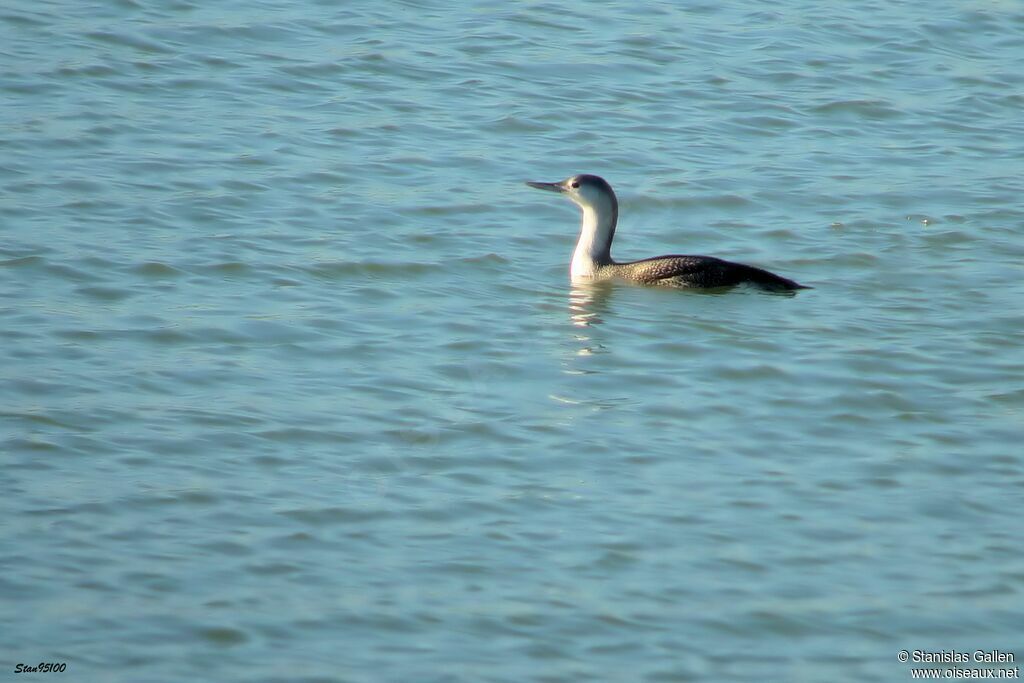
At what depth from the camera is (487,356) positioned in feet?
29.9

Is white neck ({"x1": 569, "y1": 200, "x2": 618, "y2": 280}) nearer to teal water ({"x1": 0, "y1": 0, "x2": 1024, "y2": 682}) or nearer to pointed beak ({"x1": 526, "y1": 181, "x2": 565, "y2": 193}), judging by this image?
pointed beak ({"x1": 526, "y1": 181, "x2": 565, "y2": 193})

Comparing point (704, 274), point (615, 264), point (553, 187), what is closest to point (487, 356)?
point (704, 274)

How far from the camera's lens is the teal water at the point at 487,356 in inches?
241

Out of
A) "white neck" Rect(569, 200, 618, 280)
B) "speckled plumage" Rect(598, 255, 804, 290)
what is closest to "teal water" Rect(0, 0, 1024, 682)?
"speckled plumage" Rect(598, 255, 804, 290)

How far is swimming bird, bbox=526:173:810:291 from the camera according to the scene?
34.0ft

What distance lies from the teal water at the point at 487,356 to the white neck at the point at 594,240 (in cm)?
32

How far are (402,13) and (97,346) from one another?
9.25 meters

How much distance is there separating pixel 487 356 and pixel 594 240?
7.41 feet

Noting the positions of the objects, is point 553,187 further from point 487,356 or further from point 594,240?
point 487,356

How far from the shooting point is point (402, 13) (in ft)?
56.7

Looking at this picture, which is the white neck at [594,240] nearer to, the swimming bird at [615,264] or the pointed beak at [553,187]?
the swimming bird at [615,264]

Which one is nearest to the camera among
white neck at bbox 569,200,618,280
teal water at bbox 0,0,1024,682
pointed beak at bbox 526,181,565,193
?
teal water at bbox 0,0,1024,682

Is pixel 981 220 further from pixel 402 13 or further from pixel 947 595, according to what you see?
pixel 402 13

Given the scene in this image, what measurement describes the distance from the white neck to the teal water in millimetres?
318
